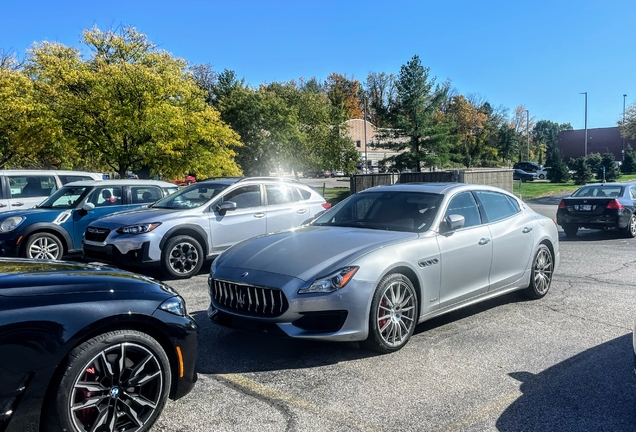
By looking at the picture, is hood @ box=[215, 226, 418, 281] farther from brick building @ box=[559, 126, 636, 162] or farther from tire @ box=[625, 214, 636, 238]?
brick building @ box=[559, 126, 636, 162]

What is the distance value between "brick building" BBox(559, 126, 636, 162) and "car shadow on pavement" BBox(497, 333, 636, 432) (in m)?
78.0

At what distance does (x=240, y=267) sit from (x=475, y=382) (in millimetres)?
2232

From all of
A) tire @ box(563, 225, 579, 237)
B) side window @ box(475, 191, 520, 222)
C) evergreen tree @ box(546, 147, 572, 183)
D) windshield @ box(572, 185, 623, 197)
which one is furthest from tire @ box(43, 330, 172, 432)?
evergreen tree @ box(546, 147, 572, 183)

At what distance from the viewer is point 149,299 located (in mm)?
3453

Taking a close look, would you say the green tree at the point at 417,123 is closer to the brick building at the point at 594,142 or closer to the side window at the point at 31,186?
the side window at the point at 31,186

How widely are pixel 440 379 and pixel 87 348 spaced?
268 cm

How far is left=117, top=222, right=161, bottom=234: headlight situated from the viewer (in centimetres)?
804

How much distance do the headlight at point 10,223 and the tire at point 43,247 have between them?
0.96 ft

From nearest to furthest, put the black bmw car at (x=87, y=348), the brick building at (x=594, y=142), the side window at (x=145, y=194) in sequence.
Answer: the black bmw car at (x=87, y=348) < the side window at (x=145, y=194) < the brick building at (x=594, y=142)

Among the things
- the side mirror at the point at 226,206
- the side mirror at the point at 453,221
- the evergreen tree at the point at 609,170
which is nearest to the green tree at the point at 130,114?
the side mirror at the point at 226,206

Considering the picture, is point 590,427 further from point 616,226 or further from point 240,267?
point 616,226

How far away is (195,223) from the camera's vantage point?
8.52 m

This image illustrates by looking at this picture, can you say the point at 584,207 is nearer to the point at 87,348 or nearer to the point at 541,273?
the point at 541,273

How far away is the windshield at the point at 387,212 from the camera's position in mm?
5789
